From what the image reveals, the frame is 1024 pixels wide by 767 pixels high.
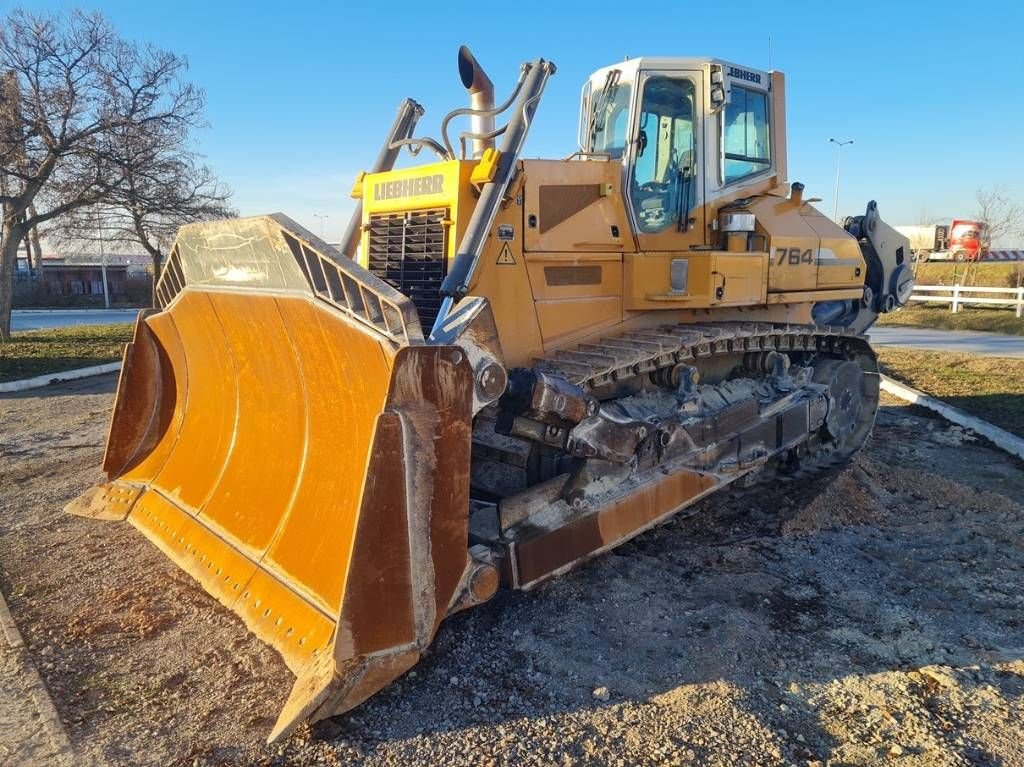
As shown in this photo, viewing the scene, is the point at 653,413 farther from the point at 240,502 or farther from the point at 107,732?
the point at 107,732

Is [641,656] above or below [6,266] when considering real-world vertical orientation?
below

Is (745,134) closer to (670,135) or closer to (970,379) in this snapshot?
(670,135)

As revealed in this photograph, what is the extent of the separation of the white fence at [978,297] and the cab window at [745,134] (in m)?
18.9

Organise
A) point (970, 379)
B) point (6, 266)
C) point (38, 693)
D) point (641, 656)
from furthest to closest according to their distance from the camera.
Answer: point (6, 266) < point (970, 379) < point (641, 656) < point (38, 693)

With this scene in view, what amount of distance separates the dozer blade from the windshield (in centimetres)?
272

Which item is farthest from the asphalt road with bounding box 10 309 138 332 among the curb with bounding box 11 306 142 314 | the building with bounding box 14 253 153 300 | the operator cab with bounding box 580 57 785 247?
the operator cab with bounding box 580 57 785 247

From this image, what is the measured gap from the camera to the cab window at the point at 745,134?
5.85 m

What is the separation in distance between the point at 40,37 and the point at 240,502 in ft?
52.5

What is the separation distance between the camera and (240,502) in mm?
4516

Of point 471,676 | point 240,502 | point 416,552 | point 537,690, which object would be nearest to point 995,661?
point 537,690

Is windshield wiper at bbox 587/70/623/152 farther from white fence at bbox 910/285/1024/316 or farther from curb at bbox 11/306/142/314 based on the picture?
curb at bbox 11/306/142/314

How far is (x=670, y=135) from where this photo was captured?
18.5 feet

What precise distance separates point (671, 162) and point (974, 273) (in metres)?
32.7

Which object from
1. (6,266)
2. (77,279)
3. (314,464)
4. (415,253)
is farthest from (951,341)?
(77,279)
